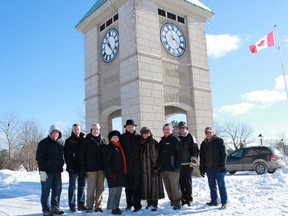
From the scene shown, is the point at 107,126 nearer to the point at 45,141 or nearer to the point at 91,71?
the point at 91,71

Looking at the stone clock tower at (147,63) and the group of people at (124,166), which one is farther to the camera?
the stone clock tower at (147,63)

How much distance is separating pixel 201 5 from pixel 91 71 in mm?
6537

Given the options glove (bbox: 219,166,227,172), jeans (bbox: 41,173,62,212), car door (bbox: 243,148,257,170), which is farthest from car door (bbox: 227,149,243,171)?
jeans (bbox: 41,173,62,212)

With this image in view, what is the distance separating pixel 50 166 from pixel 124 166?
1642 millimetres

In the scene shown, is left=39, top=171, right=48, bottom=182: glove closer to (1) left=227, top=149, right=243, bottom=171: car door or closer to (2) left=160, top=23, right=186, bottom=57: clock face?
(2) left=160, top=23, right=186, bottom=57: clock face

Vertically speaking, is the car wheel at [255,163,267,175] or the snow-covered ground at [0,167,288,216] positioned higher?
the car wheel at [255,163,267,175]

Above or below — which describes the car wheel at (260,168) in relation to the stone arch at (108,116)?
below

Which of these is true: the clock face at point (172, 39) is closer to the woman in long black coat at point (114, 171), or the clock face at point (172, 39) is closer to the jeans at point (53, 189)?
Result: the woman in long black coat at point (114, 171)

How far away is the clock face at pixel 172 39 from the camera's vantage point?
1443cm

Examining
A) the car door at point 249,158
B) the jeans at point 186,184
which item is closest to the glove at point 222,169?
the jeans at point 186,184

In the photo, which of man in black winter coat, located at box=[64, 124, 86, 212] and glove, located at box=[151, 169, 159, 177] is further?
man in black winter coat, located at box=[64, 124, 86, 212]

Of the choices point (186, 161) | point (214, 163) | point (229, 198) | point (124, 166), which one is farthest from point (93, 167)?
point (229, 198)

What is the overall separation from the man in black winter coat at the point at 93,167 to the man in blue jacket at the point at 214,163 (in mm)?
2491

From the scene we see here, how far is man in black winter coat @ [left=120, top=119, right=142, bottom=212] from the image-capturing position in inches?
280
